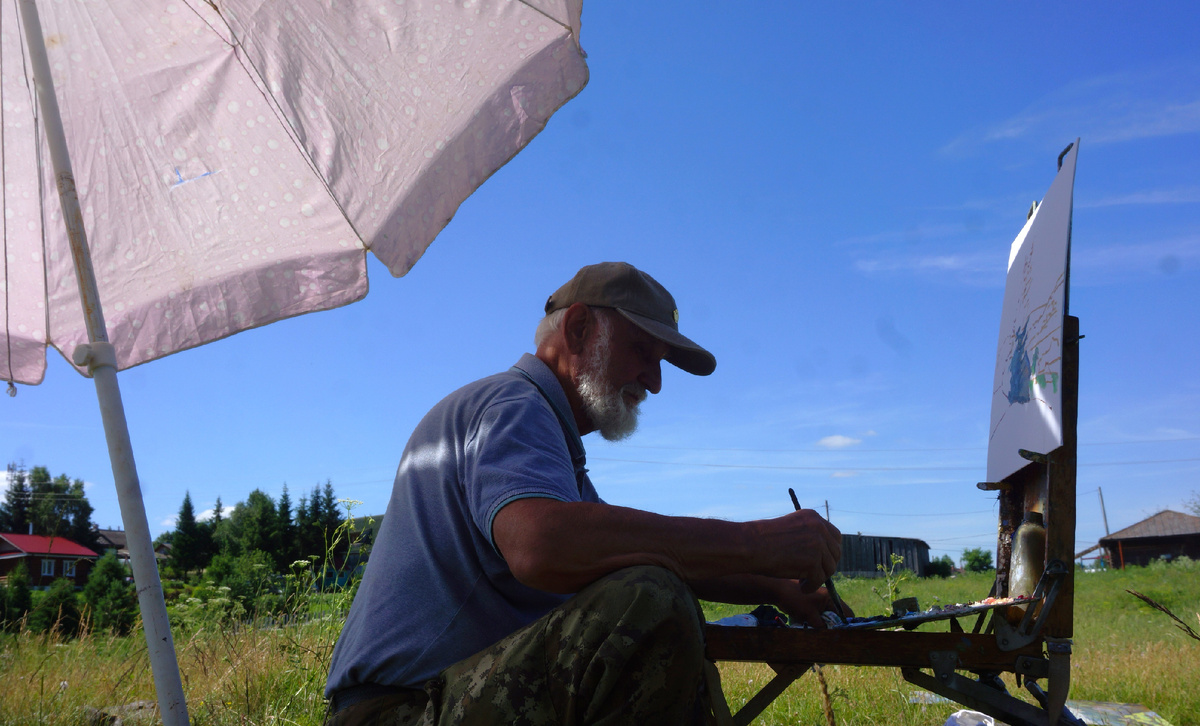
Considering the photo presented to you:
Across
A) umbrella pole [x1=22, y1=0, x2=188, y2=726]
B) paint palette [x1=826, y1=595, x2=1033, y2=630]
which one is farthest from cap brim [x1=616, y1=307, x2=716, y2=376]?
umbrella pole [x1=22, y1=0, x2=188, y2=726]

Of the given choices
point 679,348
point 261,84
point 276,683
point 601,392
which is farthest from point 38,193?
point 276,683

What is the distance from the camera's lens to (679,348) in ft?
6.68

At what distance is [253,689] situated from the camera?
3297mm

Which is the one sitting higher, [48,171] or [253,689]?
[48,171]

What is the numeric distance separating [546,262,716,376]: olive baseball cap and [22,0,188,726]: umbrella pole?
1.06m

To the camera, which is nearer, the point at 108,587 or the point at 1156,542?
the point at 108,587

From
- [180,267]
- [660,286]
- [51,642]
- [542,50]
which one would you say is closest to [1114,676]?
[660,286]

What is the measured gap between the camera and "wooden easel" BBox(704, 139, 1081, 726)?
1.59m

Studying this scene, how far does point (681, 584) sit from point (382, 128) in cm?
141

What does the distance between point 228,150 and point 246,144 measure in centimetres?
6

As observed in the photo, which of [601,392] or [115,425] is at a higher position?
[601,392]

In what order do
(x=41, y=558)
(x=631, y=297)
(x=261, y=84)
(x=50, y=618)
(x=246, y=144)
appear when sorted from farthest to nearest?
(x=41, y=558), (x=50, y=618), (x=246, y=144), (x=261, y=84), (x=631, y=297)

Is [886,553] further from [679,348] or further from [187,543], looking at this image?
[187,543]

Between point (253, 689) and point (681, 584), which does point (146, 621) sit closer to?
point (681, 584)
